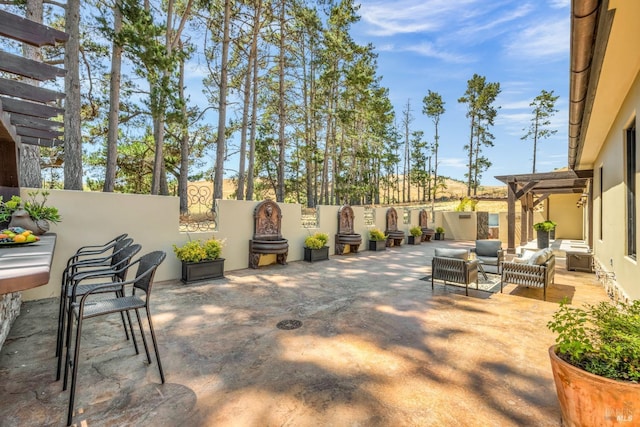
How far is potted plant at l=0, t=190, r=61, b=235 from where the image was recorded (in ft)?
11.3

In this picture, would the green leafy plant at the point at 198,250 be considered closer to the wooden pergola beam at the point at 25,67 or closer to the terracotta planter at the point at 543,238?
the wooden pergola beam at the point at 25,67

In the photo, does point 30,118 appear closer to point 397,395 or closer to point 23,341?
point 23,341

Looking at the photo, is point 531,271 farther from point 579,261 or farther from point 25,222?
point 25,222

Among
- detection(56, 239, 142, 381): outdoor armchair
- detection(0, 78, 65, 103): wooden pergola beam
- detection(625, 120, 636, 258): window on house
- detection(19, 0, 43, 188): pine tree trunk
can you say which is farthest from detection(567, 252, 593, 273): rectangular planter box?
detection(19, 0, 43, 188): pine tree trunk

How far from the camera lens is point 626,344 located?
5.08 ft

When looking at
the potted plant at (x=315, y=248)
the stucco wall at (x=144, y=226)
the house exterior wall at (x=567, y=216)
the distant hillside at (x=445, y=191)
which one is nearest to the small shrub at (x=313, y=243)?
the potted plant at (x=315, y=248)

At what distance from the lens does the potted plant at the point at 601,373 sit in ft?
4.77

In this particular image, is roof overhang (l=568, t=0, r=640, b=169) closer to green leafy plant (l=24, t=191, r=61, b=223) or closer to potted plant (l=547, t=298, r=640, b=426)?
potted plant (l=547, t=298, r=640, b=426)

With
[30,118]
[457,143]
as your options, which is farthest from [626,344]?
[457,143]

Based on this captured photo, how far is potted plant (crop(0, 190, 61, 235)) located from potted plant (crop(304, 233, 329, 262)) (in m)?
5.29

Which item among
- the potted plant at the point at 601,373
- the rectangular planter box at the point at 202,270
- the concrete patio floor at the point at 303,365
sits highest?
the potted plant at the point at 601,373

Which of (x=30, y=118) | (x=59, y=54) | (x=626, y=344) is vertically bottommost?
(x=626, y=344)

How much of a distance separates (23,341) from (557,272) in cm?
959

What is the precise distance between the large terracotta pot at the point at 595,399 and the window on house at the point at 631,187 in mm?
3403
